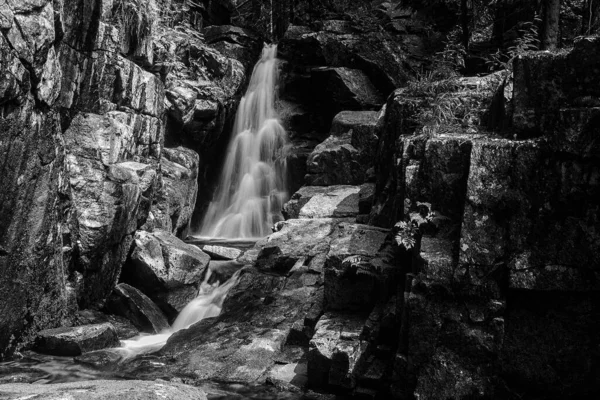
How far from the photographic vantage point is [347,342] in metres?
7.18

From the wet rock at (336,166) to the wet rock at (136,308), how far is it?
6522 mm

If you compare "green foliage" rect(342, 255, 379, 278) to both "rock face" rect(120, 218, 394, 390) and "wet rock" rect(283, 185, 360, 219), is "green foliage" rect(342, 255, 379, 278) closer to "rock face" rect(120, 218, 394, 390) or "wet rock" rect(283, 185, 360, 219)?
"rock face" rect(120, 218, 394, 390)

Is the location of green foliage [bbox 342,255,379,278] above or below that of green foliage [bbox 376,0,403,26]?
below

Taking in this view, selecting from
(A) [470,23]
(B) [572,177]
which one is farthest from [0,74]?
(A) [470,23]

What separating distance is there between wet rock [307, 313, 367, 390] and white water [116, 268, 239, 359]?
3.79 metres

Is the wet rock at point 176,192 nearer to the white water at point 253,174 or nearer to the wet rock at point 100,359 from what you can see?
the white water at point 253,174

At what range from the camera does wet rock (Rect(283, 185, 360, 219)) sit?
1328cm

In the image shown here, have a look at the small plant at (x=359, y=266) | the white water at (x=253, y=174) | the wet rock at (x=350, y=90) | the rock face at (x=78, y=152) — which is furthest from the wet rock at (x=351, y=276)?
the wet rock at (x=350, y=90)

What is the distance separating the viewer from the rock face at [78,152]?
28.2ft

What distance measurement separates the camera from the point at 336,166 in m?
15.6

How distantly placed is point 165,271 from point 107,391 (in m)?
8.15

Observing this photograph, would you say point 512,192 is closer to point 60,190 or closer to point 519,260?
point 519,260

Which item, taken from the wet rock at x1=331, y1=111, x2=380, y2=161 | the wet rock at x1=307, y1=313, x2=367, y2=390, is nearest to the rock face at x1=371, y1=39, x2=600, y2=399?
the wet rock at x1=307, y1=313, x2=367, y2=390

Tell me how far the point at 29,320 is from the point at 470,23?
17.6 meters
